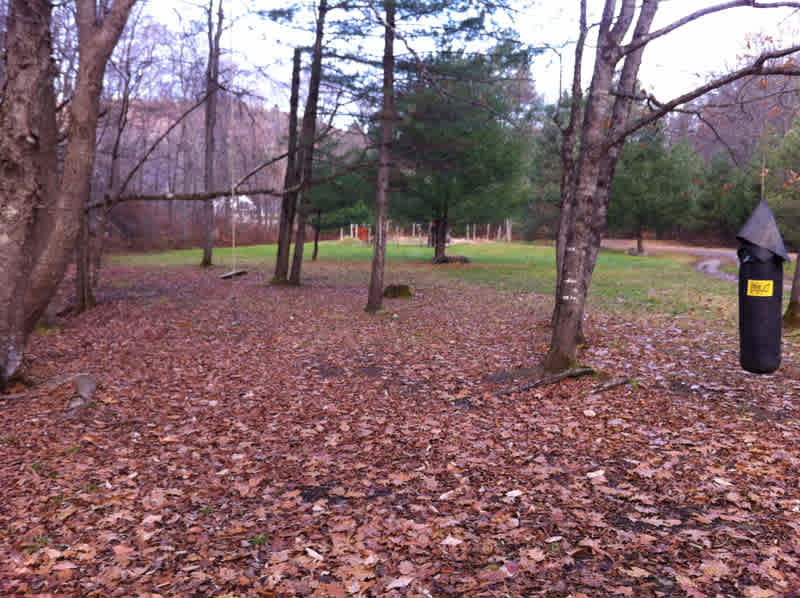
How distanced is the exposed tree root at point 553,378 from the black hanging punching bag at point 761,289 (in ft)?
5.69

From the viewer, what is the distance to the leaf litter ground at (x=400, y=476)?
3.38m

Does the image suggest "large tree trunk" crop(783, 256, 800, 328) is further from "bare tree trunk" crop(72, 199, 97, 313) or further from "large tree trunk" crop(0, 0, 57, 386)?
"bare tree trunk" crop(72, 199, 97, 313)

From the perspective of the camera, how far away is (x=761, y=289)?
555 centimetres

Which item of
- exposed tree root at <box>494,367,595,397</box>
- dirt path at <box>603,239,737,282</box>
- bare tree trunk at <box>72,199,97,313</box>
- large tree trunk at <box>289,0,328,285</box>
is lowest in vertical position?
exposed tree root at <box>494,367,595,397</box>

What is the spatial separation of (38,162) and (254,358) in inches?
154

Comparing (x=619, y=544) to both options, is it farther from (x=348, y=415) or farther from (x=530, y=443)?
(x=348, y=415)

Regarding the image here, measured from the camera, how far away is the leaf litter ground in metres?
3.38

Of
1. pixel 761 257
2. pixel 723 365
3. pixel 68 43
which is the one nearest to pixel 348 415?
pixel 761 257

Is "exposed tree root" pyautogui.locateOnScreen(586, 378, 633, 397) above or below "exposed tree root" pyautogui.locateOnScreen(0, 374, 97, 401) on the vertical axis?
above

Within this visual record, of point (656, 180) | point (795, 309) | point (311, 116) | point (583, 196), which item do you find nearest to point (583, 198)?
point (583, 196)

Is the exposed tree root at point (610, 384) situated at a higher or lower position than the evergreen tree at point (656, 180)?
lower

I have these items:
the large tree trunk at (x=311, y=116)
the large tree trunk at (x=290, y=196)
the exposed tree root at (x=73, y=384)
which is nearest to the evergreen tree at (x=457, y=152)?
the large tree trunk at (x=311, y=116)

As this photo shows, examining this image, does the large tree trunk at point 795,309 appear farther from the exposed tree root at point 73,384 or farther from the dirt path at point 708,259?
the dirt path at point 708,259

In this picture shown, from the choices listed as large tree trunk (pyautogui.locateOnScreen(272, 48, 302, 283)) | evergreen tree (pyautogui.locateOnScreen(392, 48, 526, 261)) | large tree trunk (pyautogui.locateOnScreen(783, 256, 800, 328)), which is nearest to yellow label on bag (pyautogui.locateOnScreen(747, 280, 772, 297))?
large tree trunk (pyautogui.locateOnScreen(783, 256, 800, 328))
